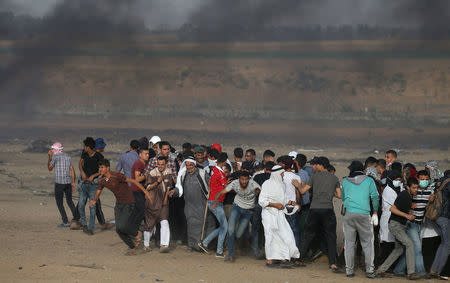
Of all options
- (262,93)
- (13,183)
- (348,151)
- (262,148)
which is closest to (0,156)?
(13,183)

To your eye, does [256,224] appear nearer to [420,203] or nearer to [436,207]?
[420,203]

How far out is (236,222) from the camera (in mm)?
10945

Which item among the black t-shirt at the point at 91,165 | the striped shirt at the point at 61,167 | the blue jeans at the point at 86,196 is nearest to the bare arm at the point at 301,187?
the black t-shirt at the point at 91,165

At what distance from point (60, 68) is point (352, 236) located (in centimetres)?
5160

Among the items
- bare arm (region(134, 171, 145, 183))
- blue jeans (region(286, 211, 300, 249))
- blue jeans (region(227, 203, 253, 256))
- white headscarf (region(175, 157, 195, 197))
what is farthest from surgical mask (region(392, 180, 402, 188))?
bare arm (region(134, 171, 145, 183))

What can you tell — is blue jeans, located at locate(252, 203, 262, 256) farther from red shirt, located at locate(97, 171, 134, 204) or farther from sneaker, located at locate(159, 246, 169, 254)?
red shirt, located at locate(97, 171, 134, 204)

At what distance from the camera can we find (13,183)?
68.1 feet

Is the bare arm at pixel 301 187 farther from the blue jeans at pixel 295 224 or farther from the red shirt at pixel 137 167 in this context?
the red shirt at pixel 137 167

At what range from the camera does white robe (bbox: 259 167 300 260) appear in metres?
10.5

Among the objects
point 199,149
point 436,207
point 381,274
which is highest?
point 199,149

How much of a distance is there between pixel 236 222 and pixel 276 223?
2.38 ft

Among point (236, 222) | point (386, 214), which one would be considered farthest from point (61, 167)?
point (386, 214)

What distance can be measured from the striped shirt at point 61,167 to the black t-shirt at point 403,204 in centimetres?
585

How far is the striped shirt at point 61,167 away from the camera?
510 inches
